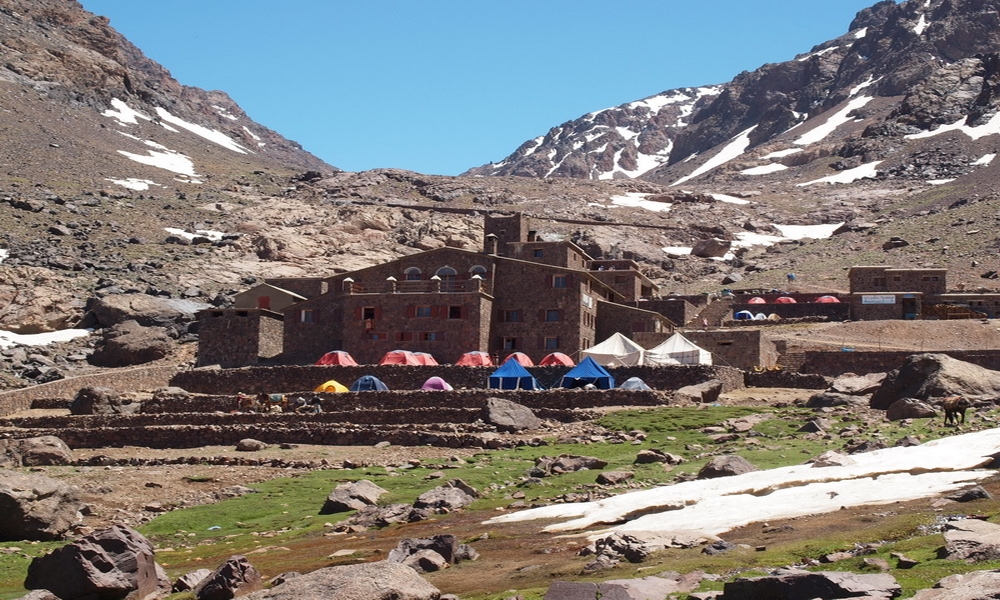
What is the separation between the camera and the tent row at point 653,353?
5719 cm

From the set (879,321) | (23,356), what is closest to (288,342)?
(23,356)

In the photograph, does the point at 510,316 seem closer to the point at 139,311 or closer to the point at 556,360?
the point at 556,360

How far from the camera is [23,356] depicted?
72.8 m

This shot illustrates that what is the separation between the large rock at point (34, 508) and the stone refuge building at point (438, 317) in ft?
123

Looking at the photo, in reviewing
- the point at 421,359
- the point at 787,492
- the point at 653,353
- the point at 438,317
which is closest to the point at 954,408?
the point at 787,492

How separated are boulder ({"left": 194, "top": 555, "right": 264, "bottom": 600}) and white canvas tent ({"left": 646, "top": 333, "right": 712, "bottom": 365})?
3984 centimetres

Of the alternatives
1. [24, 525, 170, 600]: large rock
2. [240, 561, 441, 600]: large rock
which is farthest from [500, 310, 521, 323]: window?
[240, 561, 441, 600]: large rock

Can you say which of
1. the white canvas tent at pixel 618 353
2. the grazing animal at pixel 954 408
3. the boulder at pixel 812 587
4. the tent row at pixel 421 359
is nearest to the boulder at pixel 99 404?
the tent row at pixel 421 359

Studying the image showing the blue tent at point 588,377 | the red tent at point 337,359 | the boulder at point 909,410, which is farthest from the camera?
the red tent at point 337,359

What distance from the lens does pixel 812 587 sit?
13.8 metres

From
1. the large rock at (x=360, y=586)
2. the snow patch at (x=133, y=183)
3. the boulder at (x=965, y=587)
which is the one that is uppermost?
the snow patch at (x=133, y=183)

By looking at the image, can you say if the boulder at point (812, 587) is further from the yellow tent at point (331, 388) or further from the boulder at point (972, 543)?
the yellow tent at point (331, 388)

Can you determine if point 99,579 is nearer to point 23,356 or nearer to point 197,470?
point 197,470

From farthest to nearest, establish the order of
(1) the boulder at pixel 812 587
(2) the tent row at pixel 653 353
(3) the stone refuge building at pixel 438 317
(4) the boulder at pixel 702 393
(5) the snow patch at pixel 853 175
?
(5) the snow patch at pixel 853 175, (3) the stone refuge building at pixel 438 317, (2) the tent row at pixel 653 353, (4) the boulder at pixel 702 393, (1) the boulder at pixel 812 587
